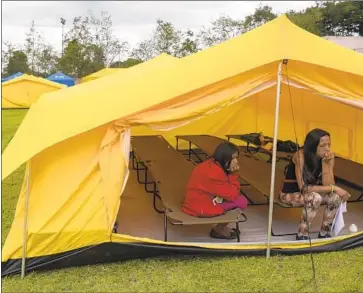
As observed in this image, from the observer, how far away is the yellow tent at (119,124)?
12.9 ft

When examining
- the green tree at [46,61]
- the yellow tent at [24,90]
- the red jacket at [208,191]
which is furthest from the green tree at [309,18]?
the red jacket at [208,191]

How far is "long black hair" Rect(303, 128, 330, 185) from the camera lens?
14.6ft

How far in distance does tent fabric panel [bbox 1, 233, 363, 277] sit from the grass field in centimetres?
5

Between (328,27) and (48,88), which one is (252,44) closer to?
(48,88)

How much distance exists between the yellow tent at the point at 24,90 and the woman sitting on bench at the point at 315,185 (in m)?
18.5

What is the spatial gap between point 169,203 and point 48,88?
18.5 metres

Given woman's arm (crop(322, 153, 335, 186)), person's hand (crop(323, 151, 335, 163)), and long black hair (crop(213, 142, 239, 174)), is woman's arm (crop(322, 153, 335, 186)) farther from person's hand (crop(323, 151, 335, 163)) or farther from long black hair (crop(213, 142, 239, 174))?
long black hair (crop(213, 142, 239, 174))

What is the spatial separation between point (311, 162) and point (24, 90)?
19.4 metres

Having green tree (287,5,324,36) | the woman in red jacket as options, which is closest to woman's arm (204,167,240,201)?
the woman in red jacket

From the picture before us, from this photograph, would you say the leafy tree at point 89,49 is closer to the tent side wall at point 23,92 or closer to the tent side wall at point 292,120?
the tent side wall at point 23,92

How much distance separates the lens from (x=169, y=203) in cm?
454

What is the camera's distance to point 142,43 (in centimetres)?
3341

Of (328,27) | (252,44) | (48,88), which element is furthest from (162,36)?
(252,44)

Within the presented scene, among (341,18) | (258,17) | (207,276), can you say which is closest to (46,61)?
(258,17)
